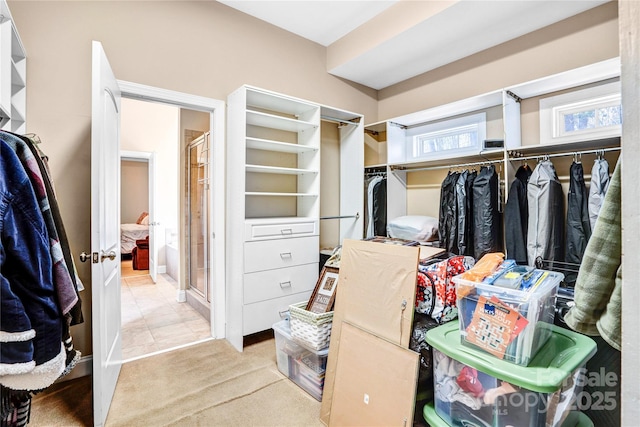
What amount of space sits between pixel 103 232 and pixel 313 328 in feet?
4.23

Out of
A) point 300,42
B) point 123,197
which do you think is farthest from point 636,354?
point 123,197

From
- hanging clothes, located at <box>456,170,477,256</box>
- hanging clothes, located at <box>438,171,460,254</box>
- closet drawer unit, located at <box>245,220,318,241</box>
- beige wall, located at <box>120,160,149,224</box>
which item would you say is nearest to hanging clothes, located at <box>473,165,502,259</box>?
hanging clothes, located at <box>456,170,477,256</box>

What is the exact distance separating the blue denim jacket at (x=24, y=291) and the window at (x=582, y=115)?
290 cm

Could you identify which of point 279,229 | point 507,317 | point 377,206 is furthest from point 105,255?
point 377,206

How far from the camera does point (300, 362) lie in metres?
2.04

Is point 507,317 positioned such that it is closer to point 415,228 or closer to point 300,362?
point 300,362

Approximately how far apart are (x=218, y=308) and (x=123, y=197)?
20.4ft

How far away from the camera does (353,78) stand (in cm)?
354

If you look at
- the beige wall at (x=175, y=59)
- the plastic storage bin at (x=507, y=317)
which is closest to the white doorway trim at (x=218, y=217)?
the beige wall at (x=175, y=59)

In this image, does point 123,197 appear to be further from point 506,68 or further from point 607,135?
point 607,135

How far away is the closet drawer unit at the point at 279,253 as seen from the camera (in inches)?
98.3

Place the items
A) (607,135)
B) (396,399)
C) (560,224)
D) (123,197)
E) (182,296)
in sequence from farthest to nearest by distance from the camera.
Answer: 1. (123,197)
2. (182,296)
3. (560,224)
4. (607,135)
5. (396,399)

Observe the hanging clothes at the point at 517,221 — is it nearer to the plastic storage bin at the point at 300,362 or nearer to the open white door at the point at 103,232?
the plastic storage bin at the point at 300,362

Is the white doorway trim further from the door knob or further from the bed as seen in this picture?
the bed
